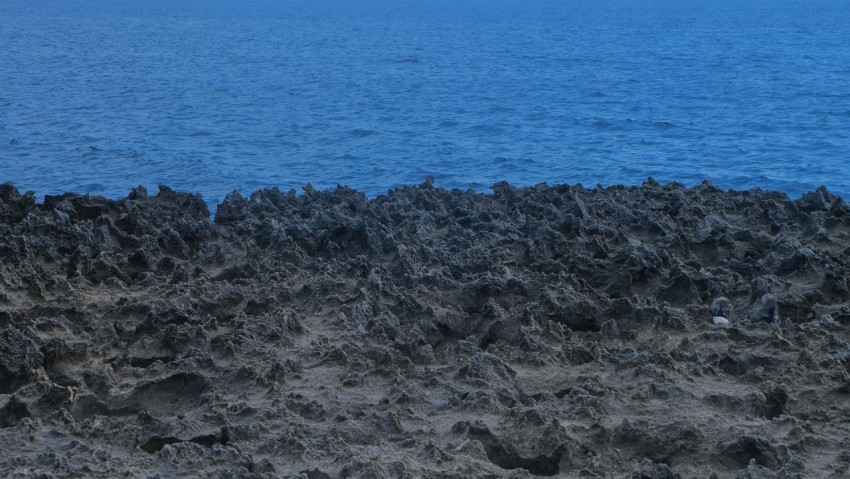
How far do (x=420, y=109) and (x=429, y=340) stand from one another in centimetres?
3394

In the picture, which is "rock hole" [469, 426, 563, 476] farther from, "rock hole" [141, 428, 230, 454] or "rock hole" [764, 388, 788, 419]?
"rock hole" [141, 428, 230, 454]

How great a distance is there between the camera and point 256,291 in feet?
37.0

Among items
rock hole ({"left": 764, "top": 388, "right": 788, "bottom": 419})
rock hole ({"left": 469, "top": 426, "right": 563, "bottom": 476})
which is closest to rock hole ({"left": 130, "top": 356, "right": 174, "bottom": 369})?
rock hole ({"left": 469, "top": 426, "right": 563, "bottom": 476})

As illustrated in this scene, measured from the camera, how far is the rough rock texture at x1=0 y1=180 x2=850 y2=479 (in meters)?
7.62

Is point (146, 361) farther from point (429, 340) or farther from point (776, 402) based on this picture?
point (776, 402)

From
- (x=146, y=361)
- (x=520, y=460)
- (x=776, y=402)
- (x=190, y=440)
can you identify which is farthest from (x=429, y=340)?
(x=776, y=402)

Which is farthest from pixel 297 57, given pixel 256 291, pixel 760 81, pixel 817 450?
pixel 817 450

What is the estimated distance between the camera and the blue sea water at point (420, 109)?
2988 centimetres

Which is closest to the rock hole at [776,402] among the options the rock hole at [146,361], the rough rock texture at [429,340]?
the rough rock texture at [429,340]

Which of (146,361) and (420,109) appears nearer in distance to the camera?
(146,361)

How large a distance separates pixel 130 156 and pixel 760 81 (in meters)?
32.9

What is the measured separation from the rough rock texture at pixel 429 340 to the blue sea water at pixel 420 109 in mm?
13726

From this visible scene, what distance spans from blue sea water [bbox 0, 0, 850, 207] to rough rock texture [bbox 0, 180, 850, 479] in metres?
13.7

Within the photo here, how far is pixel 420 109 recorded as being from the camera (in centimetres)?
4334
